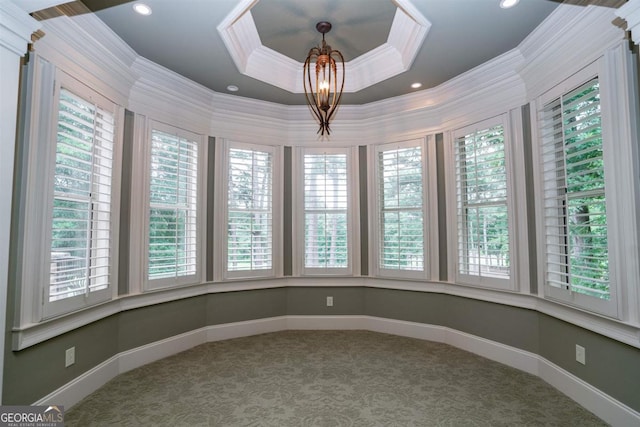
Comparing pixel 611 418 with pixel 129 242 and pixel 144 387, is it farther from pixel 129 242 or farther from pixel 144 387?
pixel 129 242

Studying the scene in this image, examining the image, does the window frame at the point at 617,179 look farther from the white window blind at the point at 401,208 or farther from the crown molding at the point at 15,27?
the crown molding at the point at 15,27

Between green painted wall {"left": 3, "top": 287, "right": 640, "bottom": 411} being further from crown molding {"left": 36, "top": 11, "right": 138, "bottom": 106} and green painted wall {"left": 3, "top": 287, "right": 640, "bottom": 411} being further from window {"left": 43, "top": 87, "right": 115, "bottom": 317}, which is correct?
crown molding {"left": 36, "top": 11, "right": 138, "bottom": 106}

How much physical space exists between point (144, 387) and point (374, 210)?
3.03 m

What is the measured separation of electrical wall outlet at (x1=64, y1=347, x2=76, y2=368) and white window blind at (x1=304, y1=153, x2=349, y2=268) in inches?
100

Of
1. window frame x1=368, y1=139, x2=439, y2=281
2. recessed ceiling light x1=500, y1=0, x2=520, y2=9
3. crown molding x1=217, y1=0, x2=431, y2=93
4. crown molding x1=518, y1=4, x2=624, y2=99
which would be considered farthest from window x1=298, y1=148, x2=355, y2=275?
recessed ceiling light x1=500, y1=0, x2=520, y2=9

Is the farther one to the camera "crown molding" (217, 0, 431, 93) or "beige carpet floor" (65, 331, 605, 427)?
"crown molding" (217, 0, 431, 93)

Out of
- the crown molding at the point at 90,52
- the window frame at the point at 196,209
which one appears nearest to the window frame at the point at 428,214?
the window frame at the point at 196,209

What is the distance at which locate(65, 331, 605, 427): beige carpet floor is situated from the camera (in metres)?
2.39

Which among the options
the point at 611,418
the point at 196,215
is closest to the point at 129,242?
the point at 196,215

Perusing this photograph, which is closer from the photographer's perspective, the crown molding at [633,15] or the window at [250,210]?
the crown molding at [633,15]

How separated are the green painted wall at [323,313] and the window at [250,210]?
1.20 feet

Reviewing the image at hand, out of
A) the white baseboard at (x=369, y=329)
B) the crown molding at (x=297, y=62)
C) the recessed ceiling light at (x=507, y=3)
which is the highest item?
the crown molding at (x=297, y=62)

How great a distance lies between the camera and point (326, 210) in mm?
4500

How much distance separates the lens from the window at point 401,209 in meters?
4.12
